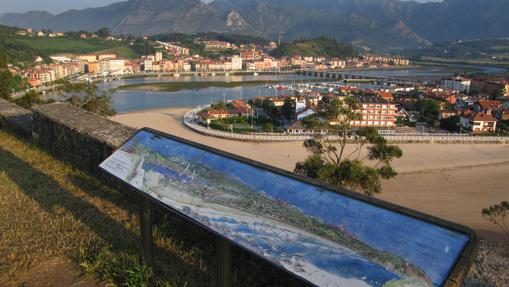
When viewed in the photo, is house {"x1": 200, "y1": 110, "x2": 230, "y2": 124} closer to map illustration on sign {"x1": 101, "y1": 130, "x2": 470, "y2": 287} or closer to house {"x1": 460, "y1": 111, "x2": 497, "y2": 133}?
house {"x1": 460, "y1": 111, "x2": 497, "y2": 133}

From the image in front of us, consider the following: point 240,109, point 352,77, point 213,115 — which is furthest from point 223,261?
point 352,77

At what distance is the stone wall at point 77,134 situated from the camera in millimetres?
4887

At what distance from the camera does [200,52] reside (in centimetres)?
10262

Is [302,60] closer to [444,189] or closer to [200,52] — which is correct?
[200,52]

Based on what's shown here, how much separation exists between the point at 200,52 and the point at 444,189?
94.9 meters

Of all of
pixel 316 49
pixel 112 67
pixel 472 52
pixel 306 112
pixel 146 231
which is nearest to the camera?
pixel 146 231

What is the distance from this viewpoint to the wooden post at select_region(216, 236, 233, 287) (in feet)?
5.93

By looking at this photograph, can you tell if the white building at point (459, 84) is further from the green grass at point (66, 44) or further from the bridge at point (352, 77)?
the green grass at point (66, 44)

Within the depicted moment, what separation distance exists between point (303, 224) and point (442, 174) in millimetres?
15007

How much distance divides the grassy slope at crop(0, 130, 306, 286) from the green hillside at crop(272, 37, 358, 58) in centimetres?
10135

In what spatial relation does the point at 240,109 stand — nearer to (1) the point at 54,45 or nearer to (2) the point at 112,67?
(2) the point at 112,67

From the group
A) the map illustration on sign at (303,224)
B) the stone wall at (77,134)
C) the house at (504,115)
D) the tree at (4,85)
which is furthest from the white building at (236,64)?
the map illustration on sign at (303,224)

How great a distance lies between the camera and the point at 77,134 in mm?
5273

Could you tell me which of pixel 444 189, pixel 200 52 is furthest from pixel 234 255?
pixel 200 52
